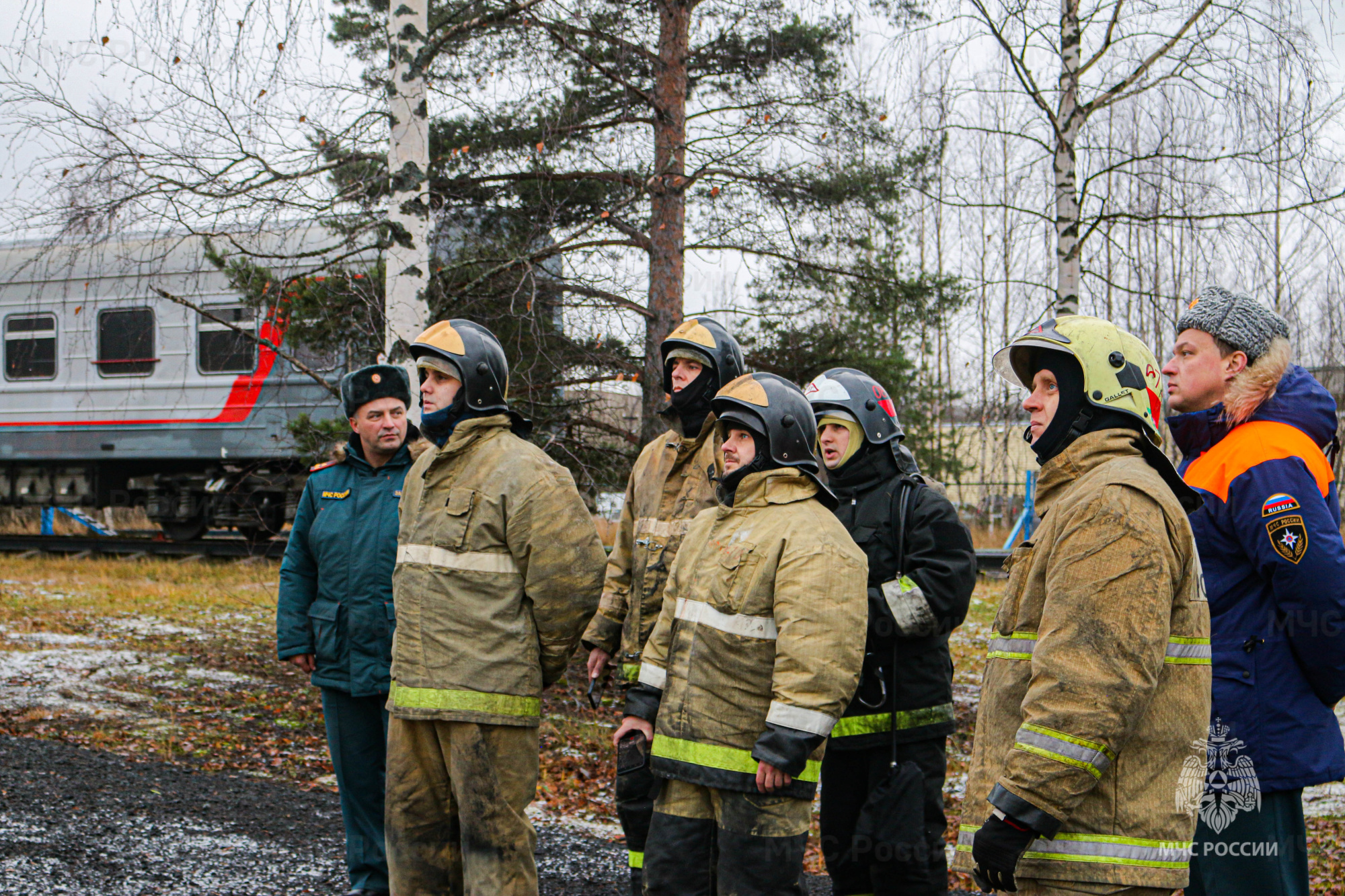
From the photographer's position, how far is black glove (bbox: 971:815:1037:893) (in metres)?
2.30

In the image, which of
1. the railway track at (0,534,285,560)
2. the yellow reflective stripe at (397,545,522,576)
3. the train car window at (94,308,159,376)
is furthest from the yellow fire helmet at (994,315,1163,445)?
the train car window at (94,308,159,376)

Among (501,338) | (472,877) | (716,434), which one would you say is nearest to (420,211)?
(501,338)

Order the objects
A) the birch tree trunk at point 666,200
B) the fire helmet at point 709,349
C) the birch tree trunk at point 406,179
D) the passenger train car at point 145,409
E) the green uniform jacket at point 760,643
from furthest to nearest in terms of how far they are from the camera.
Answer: the passenger train car at point 145,409 → the birch tree trunk at point 666,200 → the birch tree trunk at point 406,179 → the fire helmet at point 709,349 → the green uniform jacket at point 760,643

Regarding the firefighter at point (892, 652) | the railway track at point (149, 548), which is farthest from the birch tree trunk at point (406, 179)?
the railway track at point (149, 548)

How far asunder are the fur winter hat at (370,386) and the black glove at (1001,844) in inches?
125

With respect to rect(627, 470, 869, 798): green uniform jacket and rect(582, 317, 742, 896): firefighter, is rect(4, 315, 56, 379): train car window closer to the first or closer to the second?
rect(582, 317, 742, 896): firefighter

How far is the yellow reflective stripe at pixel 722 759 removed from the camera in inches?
121

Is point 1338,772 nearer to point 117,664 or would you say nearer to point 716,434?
point 716,434

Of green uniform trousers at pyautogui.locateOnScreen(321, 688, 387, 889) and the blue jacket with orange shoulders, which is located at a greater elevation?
the blue jacket with orange shoulders

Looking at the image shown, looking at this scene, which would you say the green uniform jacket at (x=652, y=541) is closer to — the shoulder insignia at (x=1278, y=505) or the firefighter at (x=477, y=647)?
the firefighter at (x=477, y=647)

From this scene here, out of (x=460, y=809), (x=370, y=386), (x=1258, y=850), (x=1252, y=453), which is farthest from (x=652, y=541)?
(x=1258, y=850)

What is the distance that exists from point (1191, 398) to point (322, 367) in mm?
8828

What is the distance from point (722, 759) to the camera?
310 centimetres

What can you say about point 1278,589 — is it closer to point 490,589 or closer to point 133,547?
point 490,589
